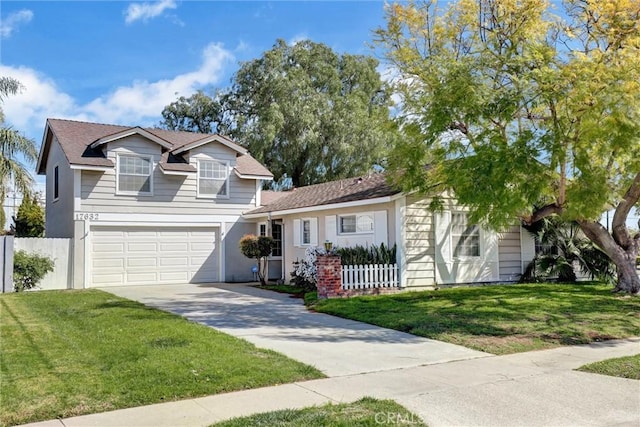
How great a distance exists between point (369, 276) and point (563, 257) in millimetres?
8056

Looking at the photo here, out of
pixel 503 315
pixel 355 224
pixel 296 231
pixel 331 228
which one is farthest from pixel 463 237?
pixel 503 315

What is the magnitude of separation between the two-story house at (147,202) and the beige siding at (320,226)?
254cm

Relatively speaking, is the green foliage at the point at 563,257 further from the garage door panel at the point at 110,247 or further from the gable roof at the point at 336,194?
the garage door panel at the point at 110,247

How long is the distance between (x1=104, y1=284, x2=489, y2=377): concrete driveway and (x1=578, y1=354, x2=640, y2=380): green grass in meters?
1.56

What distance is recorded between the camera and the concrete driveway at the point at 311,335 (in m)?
7.69

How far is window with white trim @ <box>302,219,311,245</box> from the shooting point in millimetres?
19078

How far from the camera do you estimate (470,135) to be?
1317 cm

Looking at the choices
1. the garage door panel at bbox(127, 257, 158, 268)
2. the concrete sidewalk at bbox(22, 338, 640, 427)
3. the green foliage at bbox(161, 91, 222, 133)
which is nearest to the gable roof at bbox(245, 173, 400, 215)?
the garage door panel at bbox(127, 257, 158, 268)

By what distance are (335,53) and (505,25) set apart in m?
24.9

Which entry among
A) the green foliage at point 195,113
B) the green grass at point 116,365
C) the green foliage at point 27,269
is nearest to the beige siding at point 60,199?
the green foliage at point 27,269

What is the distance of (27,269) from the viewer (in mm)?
17016

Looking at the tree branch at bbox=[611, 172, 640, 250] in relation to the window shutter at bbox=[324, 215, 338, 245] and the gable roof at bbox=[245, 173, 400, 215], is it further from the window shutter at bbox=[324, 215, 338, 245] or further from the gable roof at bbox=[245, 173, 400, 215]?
the window shutter at bbox=[324, 215, 338, 245]

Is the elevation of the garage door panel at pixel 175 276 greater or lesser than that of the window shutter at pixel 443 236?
lesser

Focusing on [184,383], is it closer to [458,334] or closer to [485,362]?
[485,362]
